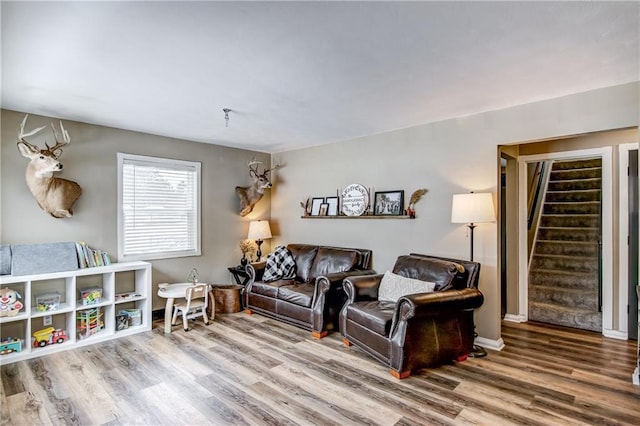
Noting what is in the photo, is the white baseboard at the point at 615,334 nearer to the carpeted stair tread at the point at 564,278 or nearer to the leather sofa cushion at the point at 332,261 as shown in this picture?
the carpeted stair tread at the point at 564,278

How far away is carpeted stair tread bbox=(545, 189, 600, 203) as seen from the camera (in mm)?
5392

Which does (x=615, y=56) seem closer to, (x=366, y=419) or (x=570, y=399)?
(x=570, y=399)

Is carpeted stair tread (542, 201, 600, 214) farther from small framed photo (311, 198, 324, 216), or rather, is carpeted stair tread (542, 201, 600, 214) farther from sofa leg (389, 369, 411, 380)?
sofa leg (389, 369, 411, 380)

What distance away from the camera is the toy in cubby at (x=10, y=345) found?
3.23 m

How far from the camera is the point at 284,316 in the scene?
4328 millimetres

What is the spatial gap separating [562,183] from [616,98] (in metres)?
3.27

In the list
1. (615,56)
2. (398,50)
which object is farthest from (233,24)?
(615,56)

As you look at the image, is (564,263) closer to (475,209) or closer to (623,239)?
(623,239)

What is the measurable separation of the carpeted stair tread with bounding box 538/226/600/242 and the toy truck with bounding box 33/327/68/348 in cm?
641

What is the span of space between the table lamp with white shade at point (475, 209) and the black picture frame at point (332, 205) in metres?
1.94

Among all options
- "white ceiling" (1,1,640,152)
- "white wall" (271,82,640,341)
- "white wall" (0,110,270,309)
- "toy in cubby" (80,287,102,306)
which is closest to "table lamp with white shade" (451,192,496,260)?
"white wall" (271,82,640,341)

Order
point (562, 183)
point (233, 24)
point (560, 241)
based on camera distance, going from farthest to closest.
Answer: point (562, 183) < point (560, 241) < point (233, 24)

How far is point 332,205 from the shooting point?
5.14 meters

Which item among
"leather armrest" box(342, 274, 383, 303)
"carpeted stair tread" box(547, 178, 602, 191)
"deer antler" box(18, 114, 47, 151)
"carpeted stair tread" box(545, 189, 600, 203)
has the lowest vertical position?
"leather armrest" box(342, 274, 383, 303)
